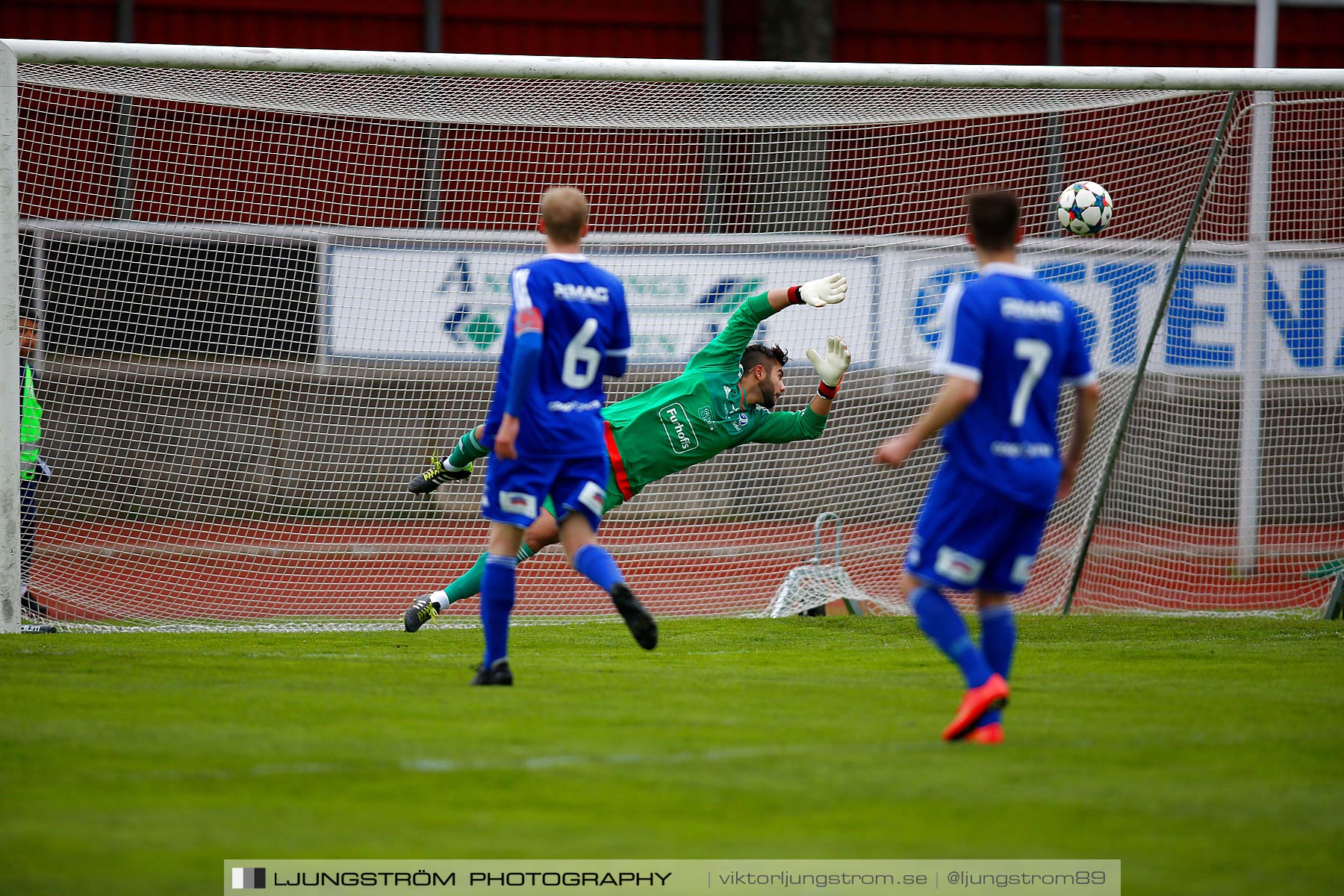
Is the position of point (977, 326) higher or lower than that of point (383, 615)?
higher

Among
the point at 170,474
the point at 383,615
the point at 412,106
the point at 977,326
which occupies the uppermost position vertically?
the point at 412,106

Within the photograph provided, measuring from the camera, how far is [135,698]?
5.49 metres

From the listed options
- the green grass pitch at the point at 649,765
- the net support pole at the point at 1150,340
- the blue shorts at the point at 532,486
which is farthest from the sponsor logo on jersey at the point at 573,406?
the net support pole at the point at 1150,340

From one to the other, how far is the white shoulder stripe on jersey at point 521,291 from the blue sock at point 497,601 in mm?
1004

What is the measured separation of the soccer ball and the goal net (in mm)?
951

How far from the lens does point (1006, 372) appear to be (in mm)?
Result: 4676

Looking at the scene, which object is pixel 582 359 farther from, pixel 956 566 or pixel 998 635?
pixel 998 635

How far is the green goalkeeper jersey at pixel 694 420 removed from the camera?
8.05 meters

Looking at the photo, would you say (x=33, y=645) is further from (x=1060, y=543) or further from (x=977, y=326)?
(x=1060, y=543)

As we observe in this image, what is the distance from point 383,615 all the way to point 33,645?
304 cm

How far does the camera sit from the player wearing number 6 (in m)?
5.73

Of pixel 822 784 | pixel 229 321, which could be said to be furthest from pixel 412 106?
pixel 822 784

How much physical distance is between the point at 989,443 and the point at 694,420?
3.51 m

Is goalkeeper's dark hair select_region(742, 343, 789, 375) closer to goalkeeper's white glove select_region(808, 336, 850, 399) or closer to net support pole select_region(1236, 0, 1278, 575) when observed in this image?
goalkeeper's white glove select_region(808, 336, 850, 399)
